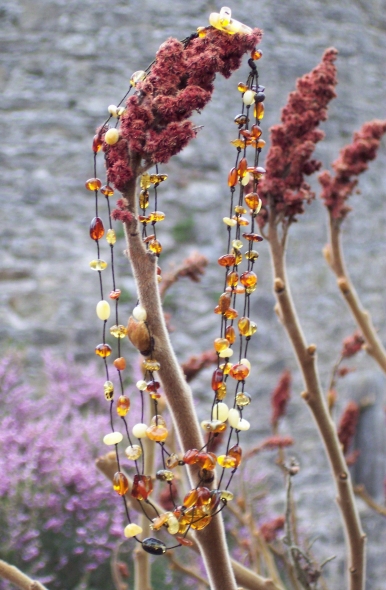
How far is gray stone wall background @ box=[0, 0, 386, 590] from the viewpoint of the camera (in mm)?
2055

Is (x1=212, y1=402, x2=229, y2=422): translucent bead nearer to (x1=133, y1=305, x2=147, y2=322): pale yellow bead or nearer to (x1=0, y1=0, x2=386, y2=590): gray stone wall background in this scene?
(x1=133, y1=305, x2=147, y2=322): pale yellow bead

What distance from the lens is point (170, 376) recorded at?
0.37 m

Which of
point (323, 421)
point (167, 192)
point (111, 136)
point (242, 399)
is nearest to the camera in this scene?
point (111, 136)

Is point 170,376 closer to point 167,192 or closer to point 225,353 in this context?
point 225,353

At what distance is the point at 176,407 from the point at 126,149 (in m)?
0.16

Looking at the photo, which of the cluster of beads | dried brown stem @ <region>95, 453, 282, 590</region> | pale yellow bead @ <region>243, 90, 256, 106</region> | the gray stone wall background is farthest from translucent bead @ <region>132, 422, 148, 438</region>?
the gray stone wall background

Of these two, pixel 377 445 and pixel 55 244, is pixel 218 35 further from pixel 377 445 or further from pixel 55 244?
pixel 377 445

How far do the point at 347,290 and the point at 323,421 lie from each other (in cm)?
17

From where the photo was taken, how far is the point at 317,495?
2.41 meters

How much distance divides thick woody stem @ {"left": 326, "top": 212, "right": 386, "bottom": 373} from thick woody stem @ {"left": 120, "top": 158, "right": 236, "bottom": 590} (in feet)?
1.14

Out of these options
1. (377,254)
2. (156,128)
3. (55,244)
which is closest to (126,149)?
(156,128)

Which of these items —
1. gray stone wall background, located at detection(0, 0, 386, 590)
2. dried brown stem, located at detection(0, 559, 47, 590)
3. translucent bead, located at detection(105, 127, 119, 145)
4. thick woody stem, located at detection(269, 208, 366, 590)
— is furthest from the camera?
gray stone wall background, located at detection(0, 0, 386, 590)

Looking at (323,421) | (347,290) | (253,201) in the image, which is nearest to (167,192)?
(347,290)

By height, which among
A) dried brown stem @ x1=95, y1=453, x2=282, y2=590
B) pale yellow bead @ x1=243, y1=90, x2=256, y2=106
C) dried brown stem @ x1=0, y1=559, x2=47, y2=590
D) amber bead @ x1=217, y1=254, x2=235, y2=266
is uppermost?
pale yellow bead @ x1=243, y1=90, x2=256, y2=106
